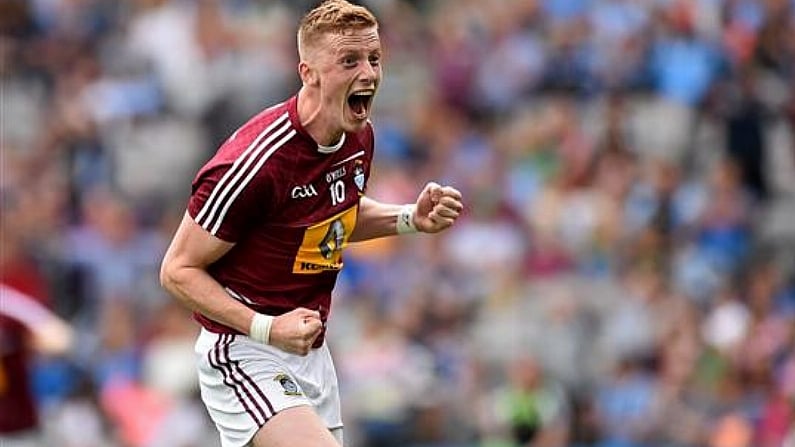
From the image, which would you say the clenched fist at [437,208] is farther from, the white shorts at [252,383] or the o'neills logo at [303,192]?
the white shorts at [252,383]

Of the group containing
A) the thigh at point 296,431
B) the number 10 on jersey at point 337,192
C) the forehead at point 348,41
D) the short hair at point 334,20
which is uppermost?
the short hair at point 334,20

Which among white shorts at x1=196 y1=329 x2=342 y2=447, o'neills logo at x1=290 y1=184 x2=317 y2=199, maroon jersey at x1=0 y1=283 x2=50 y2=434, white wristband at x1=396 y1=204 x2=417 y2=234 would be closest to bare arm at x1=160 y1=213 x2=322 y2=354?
white shorts at x1=196 y1=329 x2=342 y2=447

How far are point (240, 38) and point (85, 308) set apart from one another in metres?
2.81

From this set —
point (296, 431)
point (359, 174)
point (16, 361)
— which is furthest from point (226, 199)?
point (16, 361)

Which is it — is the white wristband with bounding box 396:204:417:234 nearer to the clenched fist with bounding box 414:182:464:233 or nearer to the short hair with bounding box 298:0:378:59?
the clenched fist with bounding box 414:182:464:233

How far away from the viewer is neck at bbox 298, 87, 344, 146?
768 centimetres

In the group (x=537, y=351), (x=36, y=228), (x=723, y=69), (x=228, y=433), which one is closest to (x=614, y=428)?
(x=537, y=351)

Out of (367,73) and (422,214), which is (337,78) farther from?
(422,214)

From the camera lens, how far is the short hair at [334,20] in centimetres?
754

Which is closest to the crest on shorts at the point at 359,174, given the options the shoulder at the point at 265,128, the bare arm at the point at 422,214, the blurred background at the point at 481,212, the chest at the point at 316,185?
the chest at the point at 316,185

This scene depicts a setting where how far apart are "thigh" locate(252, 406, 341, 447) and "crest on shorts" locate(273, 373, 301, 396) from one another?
0.33 feet

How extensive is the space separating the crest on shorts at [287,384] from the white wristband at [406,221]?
0.88 meters

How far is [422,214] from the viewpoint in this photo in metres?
8.16

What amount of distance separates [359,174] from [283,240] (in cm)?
47
